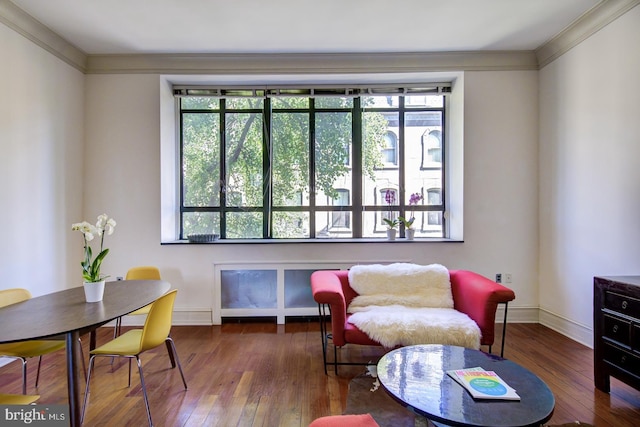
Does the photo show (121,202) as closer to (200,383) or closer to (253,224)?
(253,224)

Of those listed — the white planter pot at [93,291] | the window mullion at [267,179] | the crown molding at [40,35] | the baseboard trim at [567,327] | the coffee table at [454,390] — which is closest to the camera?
the coffee table at [454,390]

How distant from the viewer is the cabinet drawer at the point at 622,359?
2035mm

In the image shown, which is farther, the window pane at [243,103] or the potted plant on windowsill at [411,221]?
the window pane at [243,103]

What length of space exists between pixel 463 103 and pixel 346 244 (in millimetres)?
2090

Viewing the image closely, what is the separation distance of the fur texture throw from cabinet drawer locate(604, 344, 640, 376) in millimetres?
830

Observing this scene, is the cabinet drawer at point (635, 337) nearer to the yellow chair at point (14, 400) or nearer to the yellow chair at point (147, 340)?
the yellow chair at point (147, 340)

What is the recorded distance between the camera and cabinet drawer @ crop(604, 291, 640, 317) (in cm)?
206

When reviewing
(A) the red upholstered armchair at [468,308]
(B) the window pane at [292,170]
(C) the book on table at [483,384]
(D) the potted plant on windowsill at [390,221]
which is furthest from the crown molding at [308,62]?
(C) the book on table at [483,384]

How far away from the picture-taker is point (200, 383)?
241cm

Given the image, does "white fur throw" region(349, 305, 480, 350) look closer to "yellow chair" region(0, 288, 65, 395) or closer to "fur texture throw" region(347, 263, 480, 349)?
"fur texture throw" region(347, 263, 480, 349)

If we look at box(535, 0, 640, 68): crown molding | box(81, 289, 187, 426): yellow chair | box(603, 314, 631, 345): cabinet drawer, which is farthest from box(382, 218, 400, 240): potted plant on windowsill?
box(81, 289, 187, 426): yellow chair

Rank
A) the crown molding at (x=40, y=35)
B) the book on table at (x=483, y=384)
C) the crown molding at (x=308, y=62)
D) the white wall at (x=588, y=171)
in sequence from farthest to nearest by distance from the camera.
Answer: the crown molding at (x=308, y=62)
the crown molding at (x=40, y=35)
the white wall at (x=588, y=171)
the book on table at (x=483, y=384)

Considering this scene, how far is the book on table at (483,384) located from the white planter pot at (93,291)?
2.16 m

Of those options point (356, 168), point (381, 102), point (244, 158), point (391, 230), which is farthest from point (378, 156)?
point (244, 158)
